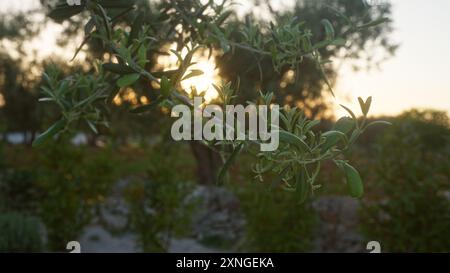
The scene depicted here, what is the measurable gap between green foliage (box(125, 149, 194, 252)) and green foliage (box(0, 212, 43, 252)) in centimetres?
144

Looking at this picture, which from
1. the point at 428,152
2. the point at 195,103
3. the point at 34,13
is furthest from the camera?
the point at 34,13

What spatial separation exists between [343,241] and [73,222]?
4394mm

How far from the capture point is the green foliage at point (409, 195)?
654 cm

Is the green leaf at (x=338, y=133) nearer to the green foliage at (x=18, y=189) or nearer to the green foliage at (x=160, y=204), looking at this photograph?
the green foliage at (x=160, y=204)

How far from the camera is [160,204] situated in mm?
7906

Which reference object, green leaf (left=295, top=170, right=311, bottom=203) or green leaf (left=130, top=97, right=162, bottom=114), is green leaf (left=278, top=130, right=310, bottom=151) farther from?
green leaf (left=130, top=97, right=162, bottom=114)

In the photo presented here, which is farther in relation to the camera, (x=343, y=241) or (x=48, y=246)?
(x=343, y=241)

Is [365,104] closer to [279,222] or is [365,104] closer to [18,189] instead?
[279,222]

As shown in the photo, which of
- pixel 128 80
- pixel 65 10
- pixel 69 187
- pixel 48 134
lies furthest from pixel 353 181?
pixel 69 187

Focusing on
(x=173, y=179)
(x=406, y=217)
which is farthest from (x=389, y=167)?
(x=173, y=179)

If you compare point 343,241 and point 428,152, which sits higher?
point 428,152

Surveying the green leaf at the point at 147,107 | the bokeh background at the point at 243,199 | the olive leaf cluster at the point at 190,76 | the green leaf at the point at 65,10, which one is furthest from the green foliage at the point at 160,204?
the green leaf at the point at 147,107

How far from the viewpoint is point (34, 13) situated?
14.7m
